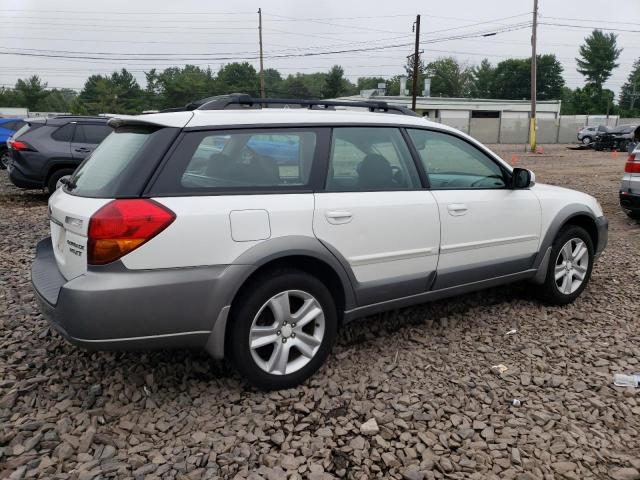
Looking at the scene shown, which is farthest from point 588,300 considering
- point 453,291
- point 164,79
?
point 164,79

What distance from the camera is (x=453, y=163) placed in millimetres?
4312

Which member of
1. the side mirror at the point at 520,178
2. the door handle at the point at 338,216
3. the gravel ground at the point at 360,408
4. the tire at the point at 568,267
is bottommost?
the gravel ground at the point at 360,408

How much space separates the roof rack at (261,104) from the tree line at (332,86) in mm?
64862

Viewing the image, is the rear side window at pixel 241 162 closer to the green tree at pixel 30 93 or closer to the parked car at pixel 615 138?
the parked car at pixel 615 138

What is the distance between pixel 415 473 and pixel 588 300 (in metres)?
3.12

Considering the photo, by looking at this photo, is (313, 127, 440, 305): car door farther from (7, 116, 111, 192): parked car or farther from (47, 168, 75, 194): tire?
(47, 168, 75, 194): tire

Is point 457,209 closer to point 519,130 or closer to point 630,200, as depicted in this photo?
point 630,200

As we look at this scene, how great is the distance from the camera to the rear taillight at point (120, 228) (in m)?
2.71

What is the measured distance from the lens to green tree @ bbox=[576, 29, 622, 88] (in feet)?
Answer: 299

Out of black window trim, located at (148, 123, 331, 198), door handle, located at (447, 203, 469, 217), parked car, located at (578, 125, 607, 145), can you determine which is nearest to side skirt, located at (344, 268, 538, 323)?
door handle, located at (447, 203, 469, 217)

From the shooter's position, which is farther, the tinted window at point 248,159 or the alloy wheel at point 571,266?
the alloy wheel at point 571,266

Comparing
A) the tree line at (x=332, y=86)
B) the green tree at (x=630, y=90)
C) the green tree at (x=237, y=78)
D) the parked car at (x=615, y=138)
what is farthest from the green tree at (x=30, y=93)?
the green tree at (x=630, y=90)

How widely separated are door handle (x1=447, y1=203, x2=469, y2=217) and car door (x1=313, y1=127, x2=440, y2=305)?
147mm

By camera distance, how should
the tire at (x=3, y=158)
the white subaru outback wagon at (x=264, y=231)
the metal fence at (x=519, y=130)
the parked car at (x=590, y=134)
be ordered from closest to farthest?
the white subaru outback wagon at (x=264, y=231), the tire at (x=3, y=158), the parked car at (x=590, y=134), the metal fence at (x=519, y=130)
